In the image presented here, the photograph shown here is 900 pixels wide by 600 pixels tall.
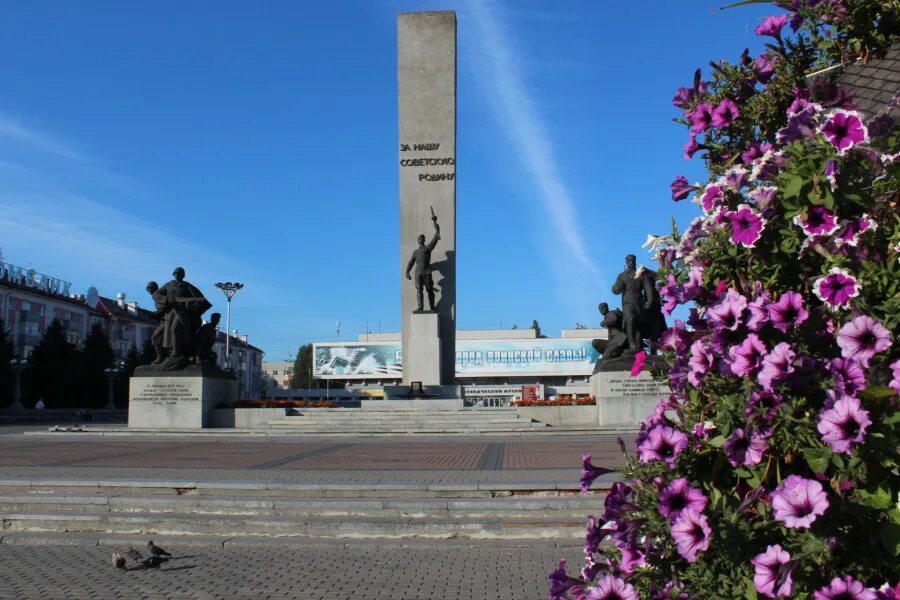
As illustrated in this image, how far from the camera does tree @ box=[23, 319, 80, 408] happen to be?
59.5m

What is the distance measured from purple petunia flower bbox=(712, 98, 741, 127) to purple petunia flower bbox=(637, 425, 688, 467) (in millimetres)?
998

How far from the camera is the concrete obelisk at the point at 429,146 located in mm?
28516

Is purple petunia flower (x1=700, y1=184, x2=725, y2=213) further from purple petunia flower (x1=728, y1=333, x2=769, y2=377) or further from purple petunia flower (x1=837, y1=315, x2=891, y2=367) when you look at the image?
purple petunia flower (x1=837, y1=315, x2=891, y2=367)

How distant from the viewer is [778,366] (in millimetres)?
2025

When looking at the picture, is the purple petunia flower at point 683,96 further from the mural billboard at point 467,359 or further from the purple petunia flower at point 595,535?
the mural billboard at point 467,359

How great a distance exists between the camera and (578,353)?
10238 centimetres

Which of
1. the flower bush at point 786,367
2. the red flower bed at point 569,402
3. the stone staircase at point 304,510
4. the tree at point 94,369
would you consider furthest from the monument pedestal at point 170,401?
the tree at point 94,369

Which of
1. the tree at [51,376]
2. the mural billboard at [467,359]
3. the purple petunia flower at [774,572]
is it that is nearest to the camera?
the purple petunia flower at [774,572]

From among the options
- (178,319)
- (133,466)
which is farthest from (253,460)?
(178,319)

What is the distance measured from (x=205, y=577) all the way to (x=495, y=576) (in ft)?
7.20

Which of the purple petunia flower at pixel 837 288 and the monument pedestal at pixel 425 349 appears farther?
the monument pedestal at pixel 425 349

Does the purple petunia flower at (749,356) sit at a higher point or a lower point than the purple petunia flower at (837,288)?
lower

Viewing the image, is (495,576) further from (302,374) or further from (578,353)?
(302,374)

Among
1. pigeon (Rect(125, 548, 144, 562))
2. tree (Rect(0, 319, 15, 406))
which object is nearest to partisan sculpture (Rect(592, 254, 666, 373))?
pigeon (Rect(125, 548, 144, 562))
